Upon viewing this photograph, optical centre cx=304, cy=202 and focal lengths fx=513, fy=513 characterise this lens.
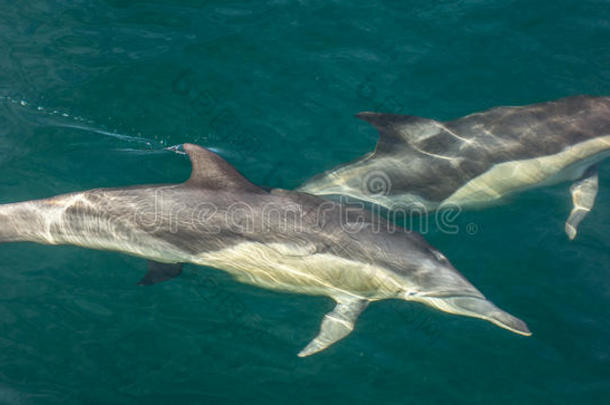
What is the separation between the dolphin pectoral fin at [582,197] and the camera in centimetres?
736

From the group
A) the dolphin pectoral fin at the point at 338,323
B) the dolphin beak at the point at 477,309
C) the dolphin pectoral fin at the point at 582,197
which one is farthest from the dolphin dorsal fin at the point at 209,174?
the dolphin pectoral fin at the point at 582,197

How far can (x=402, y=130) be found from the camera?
7.14 meters

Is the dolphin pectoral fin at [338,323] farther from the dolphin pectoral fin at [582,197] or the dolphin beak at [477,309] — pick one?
the dolphin pectoral fin at [582,197]

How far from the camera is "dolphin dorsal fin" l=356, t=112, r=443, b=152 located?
279 inches

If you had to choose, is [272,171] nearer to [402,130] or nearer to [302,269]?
[402,130]

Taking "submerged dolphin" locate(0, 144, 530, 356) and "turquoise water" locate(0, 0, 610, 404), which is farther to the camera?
"turquoise water" locate(0, 0, 610, 404)

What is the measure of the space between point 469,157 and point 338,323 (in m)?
2.98

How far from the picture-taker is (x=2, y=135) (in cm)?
786

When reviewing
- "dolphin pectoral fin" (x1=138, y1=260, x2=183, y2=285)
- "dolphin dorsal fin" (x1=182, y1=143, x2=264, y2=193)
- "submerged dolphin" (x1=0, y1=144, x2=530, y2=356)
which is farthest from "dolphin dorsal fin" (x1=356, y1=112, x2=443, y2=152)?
"dolphin pectoral fin" (x1=138, y1=260, x2=183, y2=285)

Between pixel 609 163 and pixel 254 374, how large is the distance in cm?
645

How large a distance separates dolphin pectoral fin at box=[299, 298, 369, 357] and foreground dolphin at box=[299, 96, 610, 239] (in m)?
1.58

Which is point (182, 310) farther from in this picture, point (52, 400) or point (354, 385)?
point (354, 385)

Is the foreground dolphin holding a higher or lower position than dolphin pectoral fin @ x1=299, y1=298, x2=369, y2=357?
higher

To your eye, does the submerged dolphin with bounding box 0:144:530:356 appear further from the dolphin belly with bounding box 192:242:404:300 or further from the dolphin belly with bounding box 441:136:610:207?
the dolphin belly with bounding box 441:136:610:207
